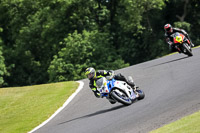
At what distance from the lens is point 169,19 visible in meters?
48.0

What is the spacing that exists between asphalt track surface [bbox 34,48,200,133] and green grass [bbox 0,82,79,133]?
36.7 inches

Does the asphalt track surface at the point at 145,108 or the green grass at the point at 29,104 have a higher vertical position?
the asphalt track surface at the point at 145,108

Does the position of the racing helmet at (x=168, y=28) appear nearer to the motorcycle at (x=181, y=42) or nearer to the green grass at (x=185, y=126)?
the motorcycle at (x=181, y=42)

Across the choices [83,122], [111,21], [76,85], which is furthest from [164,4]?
[83,122]

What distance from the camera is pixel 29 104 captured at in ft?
65.7

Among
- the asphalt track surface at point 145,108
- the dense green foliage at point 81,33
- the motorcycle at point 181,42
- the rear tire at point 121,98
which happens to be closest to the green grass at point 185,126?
the asphalt track surface at point 145,108

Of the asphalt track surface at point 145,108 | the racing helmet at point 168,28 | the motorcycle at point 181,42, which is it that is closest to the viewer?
the asphalt track surface at point 145,108

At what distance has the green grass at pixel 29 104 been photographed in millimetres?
16547

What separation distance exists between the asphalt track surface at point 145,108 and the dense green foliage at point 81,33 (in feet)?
81.3

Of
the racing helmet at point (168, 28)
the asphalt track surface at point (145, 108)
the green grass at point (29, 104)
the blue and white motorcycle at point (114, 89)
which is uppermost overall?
the racing helmet at point (168, 28)

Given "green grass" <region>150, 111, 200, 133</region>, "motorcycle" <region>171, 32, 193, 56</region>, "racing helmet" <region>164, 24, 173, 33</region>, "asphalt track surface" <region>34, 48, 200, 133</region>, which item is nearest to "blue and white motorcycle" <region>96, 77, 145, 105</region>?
"asphalt track surface" <region>34, 48, 200, 133</region>

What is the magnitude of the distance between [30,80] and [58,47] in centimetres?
831

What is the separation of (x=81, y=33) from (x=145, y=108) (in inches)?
1443

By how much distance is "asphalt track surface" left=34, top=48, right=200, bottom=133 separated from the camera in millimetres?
10750
